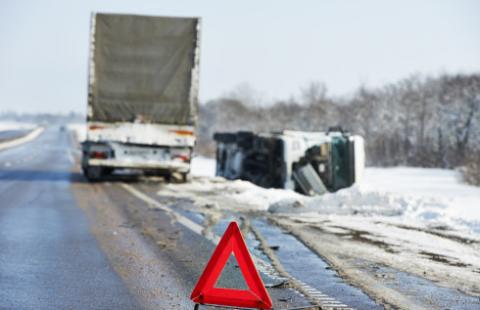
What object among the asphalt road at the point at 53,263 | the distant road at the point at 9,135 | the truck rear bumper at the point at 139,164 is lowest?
the asphalt road at the point at 53,263

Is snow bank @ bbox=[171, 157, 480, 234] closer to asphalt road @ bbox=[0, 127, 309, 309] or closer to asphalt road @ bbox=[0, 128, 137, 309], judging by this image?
asphalt road @ bbox=[0, 127, 309, 309]

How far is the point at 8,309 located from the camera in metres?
5.13

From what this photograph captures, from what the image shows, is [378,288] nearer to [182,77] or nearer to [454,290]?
[454,290]

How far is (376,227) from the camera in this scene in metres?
10.6

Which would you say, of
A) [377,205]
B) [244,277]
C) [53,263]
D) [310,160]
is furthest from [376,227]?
[310,160]

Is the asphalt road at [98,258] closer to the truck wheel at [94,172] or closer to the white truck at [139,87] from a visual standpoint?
the white truck at [139,87]

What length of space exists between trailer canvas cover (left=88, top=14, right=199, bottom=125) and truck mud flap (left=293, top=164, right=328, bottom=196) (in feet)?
10.0

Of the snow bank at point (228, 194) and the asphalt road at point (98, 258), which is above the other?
the snow bank at point (228, 194)

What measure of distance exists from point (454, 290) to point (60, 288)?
3207mm

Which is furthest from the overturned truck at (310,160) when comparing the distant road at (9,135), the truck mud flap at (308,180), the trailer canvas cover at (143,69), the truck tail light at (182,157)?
the distant road at (9,135)

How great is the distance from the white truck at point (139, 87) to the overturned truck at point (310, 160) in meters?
2.07

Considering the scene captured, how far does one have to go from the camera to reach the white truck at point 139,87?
17.6m

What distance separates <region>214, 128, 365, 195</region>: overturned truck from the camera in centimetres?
1667

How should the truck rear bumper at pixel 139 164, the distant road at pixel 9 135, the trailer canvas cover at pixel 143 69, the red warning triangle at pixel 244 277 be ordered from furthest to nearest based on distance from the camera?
1. the distant road at pixel 9 135
2. the truck rear bumper at pixel 139 164
3. the trailer canvas cover at pixel 143 69
4. the red warning triangle at pixel 244 277
